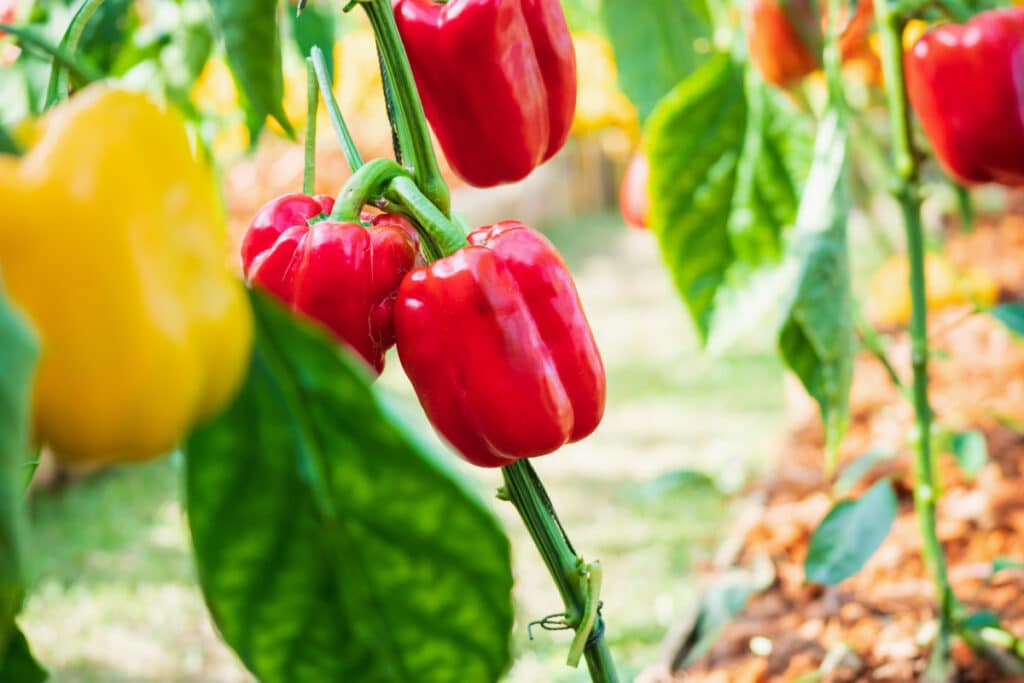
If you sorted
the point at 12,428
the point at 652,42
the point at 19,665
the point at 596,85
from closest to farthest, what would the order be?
the point at 12,428 → the point at 19,665 → the point at 652,42 → the point at 596,85

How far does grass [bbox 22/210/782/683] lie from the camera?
69.7 inches

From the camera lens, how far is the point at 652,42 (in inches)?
39.2

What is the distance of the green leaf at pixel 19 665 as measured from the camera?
0.43 m

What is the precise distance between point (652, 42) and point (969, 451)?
1.92 feet

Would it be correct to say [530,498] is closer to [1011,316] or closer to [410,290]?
[410,290]

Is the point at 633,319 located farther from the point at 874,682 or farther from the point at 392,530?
the point at 392,530

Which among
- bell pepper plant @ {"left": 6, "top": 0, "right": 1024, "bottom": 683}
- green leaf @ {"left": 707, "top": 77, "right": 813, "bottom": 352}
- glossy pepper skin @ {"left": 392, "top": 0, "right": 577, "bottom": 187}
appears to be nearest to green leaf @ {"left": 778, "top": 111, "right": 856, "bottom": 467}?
bell pepper plant @ {"left": 6, "top": 0, "right": 1024, "bottom": 683}

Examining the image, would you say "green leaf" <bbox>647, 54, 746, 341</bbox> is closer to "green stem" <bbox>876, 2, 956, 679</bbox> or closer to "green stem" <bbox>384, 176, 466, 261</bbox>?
"green stem" <bbox>876, 2, 956, 679</bbox>

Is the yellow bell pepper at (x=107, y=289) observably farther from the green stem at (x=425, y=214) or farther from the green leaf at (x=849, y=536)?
the green leaf at (x=849, y=536)

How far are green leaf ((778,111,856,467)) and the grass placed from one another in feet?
1.26

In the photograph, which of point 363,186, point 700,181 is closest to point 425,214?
point 363,186

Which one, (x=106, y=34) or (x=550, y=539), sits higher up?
(x=106, y=34)

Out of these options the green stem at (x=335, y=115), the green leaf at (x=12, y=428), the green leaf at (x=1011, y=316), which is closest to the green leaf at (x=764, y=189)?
the green leaf at (x=1011, y=316)

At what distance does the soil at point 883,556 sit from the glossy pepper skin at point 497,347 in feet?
1.96
